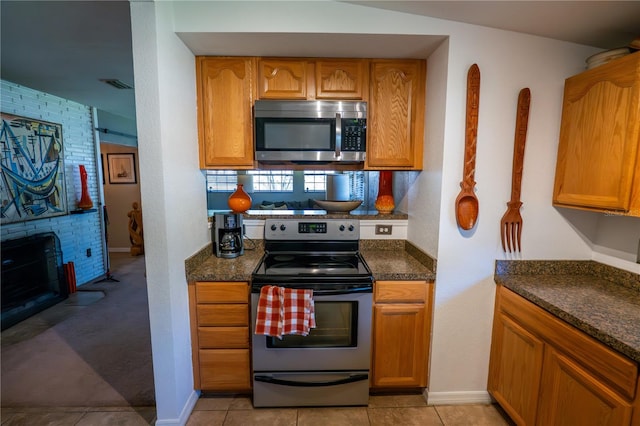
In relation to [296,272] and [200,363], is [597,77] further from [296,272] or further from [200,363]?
[200,363]

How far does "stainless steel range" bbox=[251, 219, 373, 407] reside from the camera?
5.75 ft

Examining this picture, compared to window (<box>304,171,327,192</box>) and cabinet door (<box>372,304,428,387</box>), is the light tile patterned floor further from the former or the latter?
window (<box>304,171,327,192</box>)

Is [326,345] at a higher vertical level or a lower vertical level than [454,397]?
higher

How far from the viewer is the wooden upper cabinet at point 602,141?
1308 millimetres

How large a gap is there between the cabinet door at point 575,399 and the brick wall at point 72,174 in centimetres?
454

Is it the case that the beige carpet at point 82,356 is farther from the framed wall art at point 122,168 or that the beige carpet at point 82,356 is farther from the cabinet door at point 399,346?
the framed wall art at point 122,168

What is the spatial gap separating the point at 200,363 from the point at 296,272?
2.82 ft

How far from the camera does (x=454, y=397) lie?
1921 mm

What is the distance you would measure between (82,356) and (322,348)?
6.89 feet

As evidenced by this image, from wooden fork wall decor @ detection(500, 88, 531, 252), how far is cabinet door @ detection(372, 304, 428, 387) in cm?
67

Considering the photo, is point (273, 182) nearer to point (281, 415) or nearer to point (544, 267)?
point (281, 415)

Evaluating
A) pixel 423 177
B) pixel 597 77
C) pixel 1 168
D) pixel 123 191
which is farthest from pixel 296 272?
pixel 123 191

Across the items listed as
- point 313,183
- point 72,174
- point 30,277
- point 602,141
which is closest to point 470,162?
point 602,141

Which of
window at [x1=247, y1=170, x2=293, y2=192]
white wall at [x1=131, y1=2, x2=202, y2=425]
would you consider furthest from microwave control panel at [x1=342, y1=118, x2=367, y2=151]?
window at [x1=247, y1=170, x2=293, y2=192]
